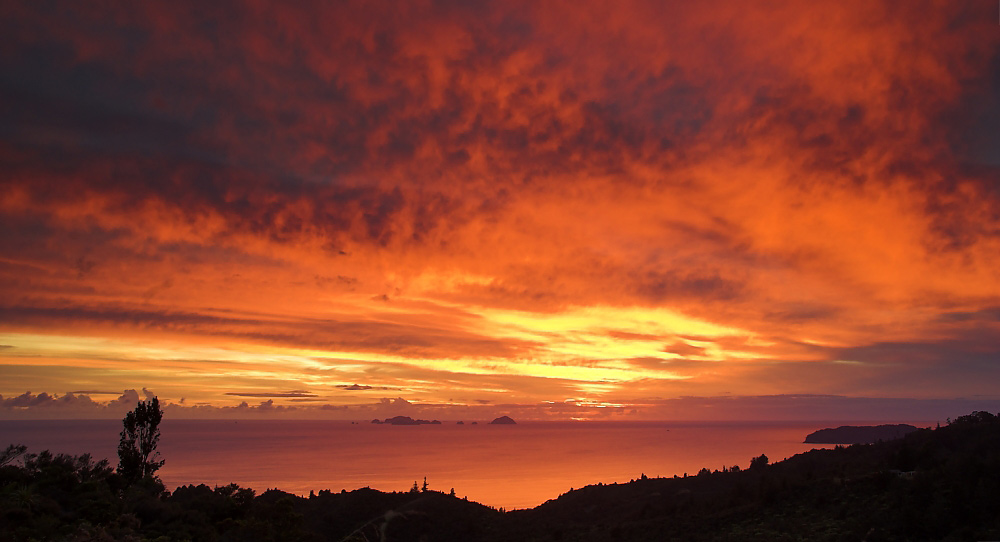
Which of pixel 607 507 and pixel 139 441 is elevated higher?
pixel 139 441

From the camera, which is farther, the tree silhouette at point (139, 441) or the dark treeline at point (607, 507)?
the tree silhouette at point (139, 441)

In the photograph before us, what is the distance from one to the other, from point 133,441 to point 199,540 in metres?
16.9

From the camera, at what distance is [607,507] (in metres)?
45.6

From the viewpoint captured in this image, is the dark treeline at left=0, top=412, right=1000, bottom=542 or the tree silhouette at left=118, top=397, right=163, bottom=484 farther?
the tree silhouette at left=118, top=397, right=163, bottom=484

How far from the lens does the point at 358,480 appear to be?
99375mm

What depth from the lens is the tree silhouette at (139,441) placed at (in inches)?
1289

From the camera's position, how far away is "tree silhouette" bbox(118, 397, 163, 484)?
32750 millimetres

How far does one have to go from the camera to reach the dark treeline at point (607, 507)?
20625mm

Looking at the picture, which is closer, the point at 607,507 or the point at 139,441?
the point at 139,441

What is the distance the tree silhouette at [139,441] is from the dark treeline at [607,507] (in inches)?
43.3

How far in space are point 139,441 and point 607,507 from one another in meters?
33.4

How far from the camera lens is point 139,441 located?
33.7 meters

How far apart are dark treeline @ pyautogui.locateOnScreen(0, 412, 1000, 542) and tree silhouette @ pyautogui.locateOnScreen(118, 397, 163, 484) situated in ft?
3.61

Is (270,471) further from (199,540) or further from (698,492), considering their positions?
(199,540)
